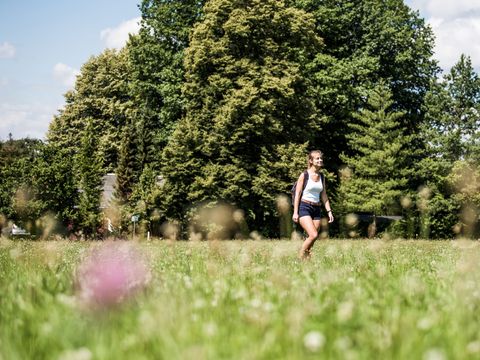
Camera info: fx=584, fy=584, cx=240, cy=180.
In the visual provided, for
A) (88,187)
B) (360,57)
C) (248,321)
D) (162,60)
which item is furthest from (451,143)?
(248,321)

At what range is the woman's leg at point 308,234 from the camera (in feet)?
32.7

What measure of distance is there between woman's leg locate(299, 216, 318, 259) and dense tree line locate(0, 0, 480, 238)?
794 inches

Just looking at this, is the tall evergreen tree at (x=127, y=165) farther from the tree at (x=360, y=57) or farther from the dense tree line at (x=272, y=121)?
the tree at (x=360, y=57)

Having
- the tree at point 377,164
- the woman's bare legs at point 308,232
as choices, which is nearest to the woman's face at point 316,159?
the woman's bare legs at point 308,232

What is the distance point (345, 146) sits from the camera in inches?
1677

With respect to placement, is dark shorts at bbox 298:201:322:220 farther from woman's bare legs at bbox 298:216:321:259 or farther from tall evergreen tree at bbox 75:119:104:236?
tall evergreen tree at bbox 75:119:104:236

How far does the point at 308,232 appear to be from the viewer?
10.2 meters

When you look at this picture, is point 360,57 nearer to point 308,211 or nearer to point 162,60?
point 162,60

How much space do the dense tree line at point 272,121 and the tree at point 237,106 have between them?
8cm

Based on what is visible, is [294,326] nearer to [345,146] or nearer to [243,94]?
[243,94]

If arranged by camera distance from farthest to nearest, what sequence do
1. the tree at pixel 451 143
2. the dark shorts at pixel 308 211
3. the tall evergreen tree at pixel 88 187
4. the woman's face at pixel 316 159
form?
the tree at pixel 451 143 → the tall evergreen tree at pixel 88 187 → the dark shorts at pixel 308 211 → the woman's face at pixel 316 159

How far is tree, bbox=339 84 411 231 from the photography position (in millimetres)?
37094

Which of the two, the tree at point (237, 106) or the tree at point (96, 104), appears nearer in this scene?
the tree at point (237, 106)

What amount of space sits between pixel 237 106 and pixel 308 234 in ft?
73.6
